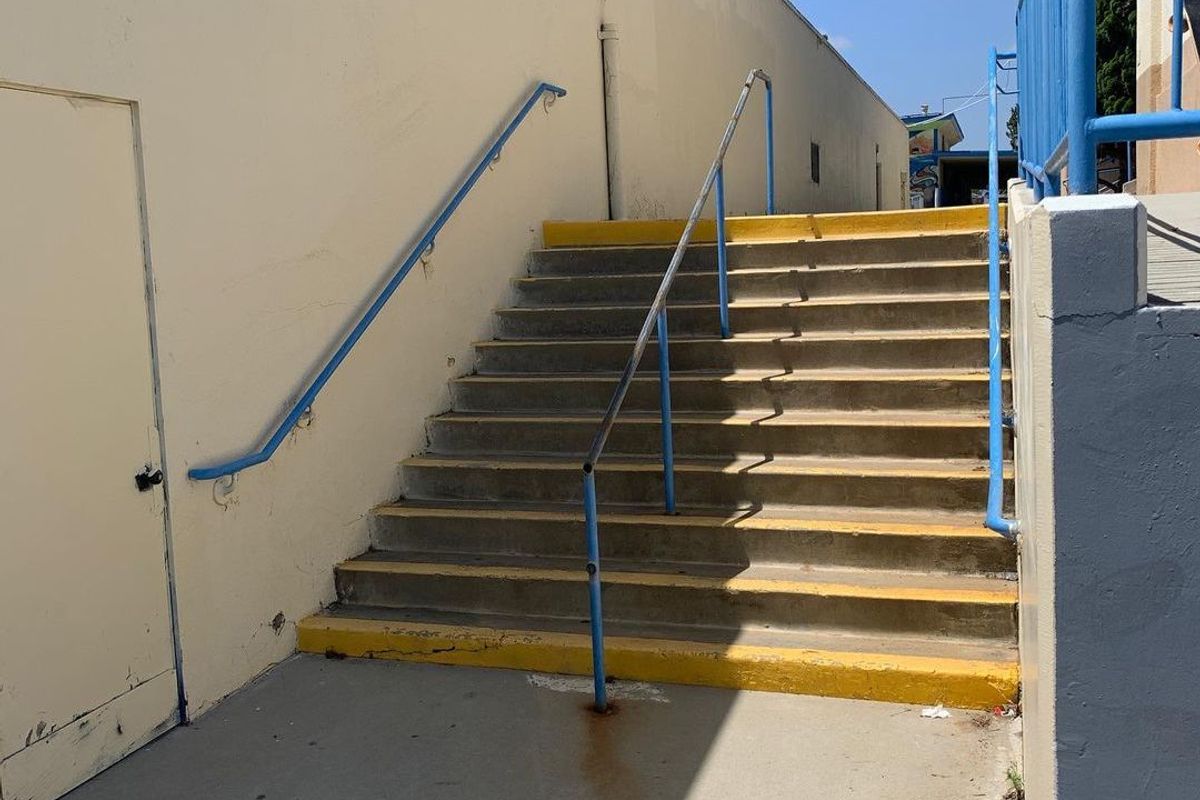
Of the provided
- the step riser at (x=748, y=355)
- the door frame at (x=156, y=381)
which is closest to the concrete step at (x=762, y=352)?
the step riser at (x=748, y=355)

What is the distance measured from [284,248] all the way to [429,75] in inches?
61.3

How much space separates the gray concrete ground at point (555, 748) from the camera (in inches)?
123

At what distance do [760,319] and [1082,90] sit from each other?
371 cm

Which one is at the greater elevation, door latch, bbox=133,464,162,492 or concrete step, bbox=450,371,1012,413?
concrete step, bbox=450,371,1012,413

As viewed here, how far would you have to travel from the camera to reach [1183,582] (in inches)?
60.6

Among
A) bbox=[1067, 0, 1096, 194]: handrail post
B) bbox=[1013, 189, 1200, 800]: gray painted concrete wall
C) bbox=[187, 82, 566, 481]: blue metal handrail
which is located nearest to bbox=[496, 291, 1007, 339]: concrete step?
bbox=[187, 82, 566, 481]: blue metal handrail

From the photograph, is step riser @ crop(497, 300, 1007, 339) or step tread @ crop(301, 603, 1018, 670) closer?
step tread @ crop(301, 603, 1018, 670)

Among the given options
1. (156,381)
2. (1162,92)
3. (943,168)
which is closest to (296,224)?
(156,381)

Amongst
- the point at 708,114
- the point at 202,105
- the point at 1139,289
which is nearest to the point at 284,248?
the point at 202,105

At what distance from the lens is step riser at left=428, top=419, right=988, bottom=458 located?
4.44 metres

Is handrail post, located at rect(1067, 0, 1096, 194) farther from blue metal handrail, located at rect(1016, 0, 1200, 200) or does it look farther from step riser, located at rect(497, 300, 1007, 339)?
step riser, located at rect(497, 300, 1007, 339)

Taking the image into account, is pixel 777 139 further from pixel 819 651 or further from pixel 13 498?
pixel 13 498

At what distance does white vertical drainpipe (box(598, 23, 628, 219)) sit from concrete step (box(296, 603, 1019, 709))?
408 cm

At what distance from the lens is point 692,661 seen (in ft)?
12.4
